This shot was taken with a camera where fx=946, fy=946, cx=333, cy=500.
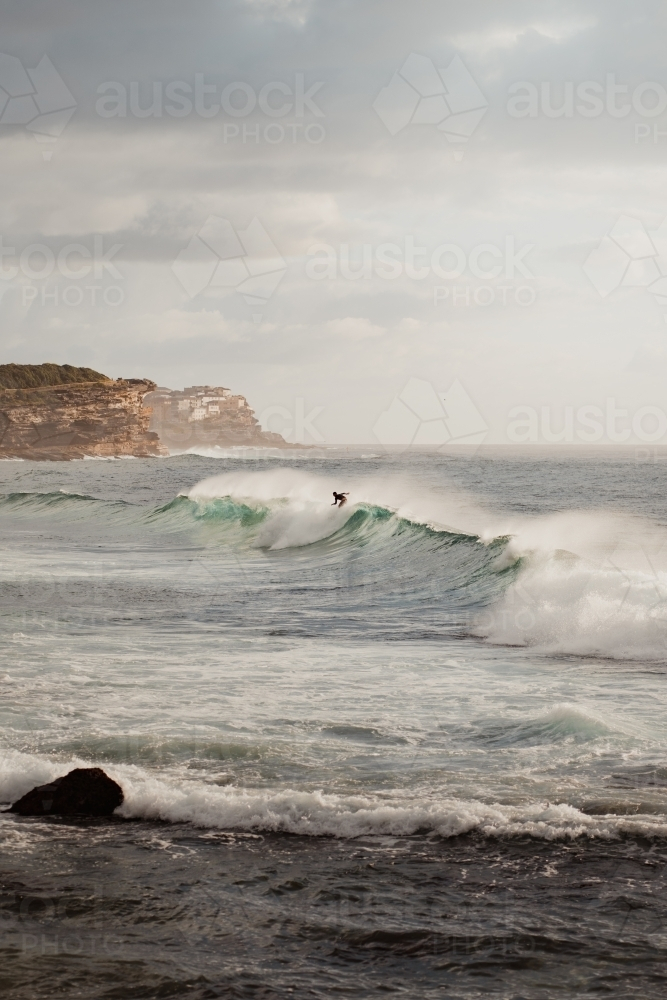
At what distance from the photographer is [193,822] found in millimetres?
6027

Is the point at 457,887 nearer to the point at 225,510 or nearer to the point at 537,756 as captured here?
the point at 537,756

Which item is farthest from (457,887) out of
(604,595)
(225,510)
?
(225,510)

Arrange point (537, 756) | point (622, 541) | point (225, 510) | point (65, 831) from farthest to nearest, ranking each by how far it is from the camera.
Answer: point (225, 510) < point (622, 541) < point (537, 756) < point (65, 831)

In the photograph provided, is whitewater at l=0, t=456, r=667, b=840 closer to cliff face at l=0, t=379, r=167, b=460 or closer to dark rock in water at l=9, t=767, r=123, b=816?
dark rock in water at l=9, t=767, r=123, b=816

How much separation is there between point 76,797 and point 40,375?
148m

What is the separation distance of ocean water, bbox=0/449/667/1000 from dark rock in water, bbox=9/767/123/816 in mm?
126

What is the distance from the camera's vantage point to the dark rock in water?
20.1 feet

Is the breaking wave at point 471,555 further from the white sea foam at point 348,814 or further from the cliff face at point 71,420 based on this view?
the cliff face at point 71,420

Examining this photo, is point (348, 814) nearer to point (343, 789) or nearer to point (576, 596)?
point (343, 789)

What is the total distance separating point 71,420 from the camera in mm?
130625

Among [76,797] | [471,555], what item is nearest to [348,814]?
[76,797]

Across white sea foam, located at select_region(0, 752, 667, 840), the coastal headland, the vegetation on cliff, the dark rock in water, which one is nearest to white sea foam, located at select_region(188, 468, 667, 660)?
white sea foam, located at select_region(0, 752, 667, 840)

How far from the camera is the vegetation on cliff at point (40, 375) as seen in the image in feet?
465

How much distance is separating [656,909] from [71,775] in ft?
12.1
